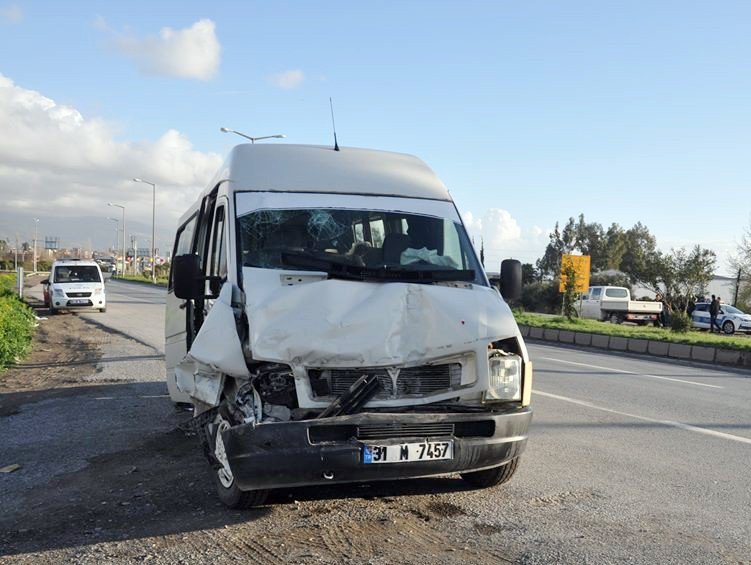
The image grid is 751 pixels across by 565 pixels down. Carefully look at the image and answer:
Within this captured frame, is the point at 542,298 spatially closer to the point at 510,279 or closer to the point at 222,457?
the point at 510,279

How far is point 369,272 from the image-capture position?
5352mm

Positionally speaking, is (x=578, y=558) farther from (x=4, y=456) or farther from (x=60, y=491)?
(x=4, y=456)

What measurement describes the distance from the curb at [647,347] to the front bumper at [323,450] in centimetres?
1575

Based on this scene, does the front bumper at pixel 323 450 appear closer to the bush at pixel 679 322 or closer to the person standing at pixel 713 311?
the bush at pixel 679 322

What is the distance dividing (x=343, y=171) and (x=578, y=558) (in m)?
3.68

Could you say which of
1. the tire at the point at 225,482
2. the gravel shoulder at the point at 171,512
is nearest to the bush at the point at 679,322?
the gravel shoulder at the point at 171,512

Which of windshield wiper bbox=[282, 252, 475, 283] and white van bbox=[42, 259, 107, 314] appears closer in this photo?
windshield wiper bbox=[282, 252, 475, 283]

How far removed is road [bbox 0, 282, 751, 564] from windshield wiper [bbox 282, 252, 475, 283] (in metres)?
1.55

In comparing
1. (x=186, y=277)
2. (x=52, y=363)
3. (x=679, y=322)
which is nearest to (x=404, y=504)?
(x=186, y=277)

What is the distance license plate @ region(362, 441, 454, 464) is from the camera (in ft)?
14.9

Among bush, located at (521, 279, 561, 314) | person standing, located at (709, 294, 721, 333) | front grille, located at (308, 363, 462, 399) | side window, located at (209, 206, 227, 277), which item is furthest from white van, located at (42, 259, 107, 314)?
bush, located at (521, 279, 561, 314)

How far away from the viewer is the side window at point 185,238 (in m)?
8.12

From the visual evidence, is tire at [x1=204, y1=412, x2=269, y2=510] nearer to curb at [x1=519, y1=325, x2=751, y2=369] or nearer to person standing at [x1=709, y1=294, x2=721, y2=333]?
curb at [x1=519, y1=325, x2=751, y2=369]

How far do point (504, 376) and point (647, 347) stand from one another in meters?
17.3
